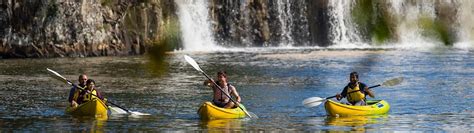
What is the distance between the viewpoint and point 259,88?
4653 centimetres

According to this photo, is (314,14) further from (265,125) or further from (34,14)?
(265,125)

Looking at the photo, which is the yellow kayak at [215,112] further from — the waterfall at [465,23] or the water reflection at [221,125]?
the waterfall at [465,23]

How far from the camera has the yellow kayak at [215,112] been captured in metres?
33.1

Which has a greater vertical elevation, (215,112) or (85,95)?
(85,95)

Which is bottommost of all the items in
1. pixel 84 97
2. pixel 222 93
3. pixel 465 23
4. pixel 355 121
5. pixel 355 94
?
pixel 465 23

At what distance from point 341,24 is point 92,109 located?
54369 mm

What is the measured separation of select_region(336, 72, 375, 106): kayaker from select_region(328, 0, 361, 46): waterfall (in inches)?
2001

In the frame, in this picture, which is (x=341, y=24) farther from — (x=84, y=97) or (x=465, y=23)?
(x=84, y=97)

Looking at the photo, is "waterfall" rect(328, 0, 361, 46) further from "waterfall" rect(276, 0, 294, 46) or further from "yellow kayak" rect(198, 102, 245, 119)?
"yellow kayak" rect(198, 102, 245, 119)

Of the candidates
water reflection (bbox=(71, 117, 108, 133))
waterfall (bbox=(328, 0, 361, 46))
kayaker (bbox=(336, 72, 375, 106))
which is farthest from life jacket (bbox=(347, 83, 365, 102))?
waterfall (bbox=(328, 0, 361, 46))

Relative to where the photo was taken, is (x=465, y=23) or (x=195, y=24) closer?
(x=195, y=24)

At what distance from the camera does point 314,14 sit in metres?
86.7

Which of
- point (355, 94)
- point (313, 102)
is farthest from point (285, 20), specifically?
point (355, 94)

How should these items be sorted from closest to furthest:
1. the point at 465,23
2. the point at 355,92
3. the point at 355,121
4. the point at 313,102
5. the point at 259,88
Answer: the point at 355,121, the point at 355,92, the point at 313,102, the point at 259,88, the point at 465,23
